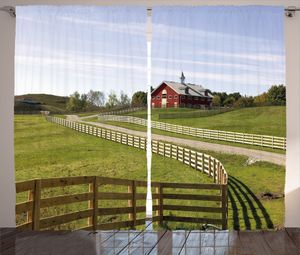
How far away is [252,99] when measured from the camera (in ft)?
14.4

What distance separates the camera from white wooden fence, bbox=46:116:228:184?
4.38 metres

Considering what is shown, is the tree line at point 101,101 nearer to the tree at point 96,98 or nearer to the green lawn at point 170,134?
the tree at point 96,98

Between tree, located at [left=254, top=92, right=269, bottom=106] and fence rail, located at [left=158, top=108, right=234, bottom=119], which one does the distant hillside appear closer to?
fence rail, located at [left=158, top=108, right=234, bottom=119]

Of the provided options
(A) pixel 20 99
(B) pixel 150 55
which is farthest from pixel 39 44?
(B) pixel 150 55

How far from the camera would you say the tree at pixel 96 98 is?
4492mm

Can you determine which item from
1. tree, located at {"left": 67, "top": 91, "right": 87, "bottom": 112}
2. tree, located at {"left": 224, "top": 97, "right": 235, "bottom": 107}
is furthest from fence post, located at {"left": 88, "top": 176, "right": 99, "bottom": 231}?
tree, located at {"left": 224, "top": 97, "right": 235, "bottom": 107}

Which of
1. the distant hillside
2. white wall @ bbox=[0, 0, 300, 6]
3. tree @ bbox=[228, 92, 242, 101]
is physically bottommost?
the distant hillside

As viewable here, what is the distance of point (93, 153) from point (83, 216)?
579mm

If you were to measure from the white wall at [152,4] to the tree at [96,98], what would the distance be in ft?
2.34

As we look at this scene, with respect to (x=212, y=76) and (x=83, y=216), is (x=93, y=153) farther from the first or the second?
(x=212, y=76)

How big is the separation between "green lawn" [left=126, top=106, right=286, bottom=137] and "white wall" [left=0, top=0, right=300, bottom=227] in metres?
0.10

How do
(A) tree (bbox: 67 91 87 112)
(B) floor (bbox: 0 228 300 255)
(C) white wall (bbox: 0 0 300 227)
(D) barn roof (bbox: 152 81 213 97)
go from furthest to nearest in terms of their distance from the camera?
(A) tree (bbox: 67 91 87 112), (D) barn roof (bbox: 152 81 213 97), (C) white wall (bbox: 0 0 300 227), (B) floor (bbox: 0 228 300 255)

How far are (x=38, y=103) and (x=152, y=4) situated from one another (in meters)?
1.38

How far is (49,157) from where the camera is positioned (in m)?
4.46
